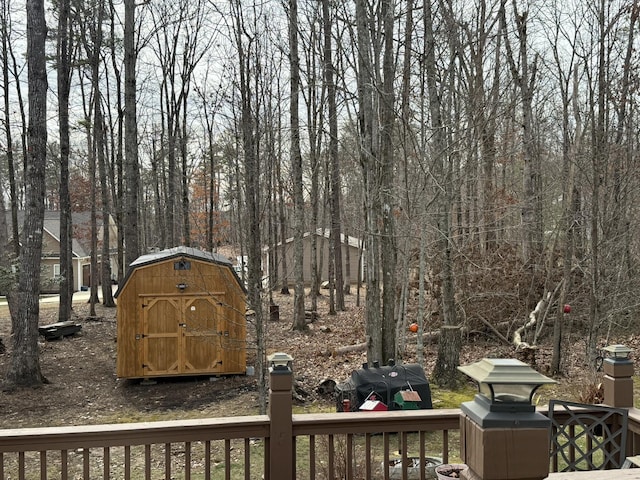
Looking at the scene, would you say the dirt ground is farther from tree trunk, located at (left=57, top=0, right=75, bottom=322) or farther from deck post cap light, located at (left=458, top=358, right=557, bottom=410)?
deck post cap light, located at (left=458, top=358, right=557, bottom=410)

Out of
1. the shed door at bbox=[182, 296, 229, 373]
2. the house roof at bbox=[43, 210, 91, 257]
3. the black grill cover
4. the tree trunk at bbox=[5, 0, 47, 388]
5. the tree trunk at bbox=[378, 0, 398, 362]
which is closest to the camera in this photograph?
the black grill cover

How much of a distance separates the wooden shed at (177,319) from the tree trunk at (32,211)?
1.44 m

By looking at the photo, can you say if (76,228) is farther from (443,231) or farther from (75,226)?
(443,231)

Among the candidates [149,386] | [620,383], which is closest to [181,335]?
[149,386]

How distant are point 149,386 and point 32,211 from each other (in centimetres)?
351

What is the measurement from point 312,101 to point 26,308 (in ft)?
36.0

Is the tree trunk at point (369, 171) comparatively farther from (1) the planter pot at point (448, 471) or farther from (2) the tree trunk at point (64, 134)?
(2) the tree trunk at point (64, 134)

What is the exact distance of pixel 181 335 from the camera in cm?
962

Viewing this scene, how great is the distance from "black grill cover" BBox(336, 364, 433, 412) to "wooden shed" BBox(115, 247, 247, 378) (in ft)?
13.1

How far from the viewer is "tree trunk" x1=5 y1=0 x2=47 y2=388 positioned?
9.23 meters

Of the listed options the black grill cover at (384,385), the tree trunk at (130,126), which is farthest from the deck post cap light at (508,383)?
the tree trunk at (130,126)

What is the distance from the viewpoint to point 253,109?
21.8 feet

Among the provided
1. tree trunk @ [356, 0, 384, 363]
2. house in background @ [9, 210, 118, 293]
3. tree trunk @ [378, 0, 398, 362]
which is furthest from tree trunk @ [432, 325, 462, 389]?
house in background @ [9, 210, 118, 293]

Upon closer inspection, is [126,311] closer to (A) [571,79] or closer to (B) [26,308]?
(B) [26,308]
